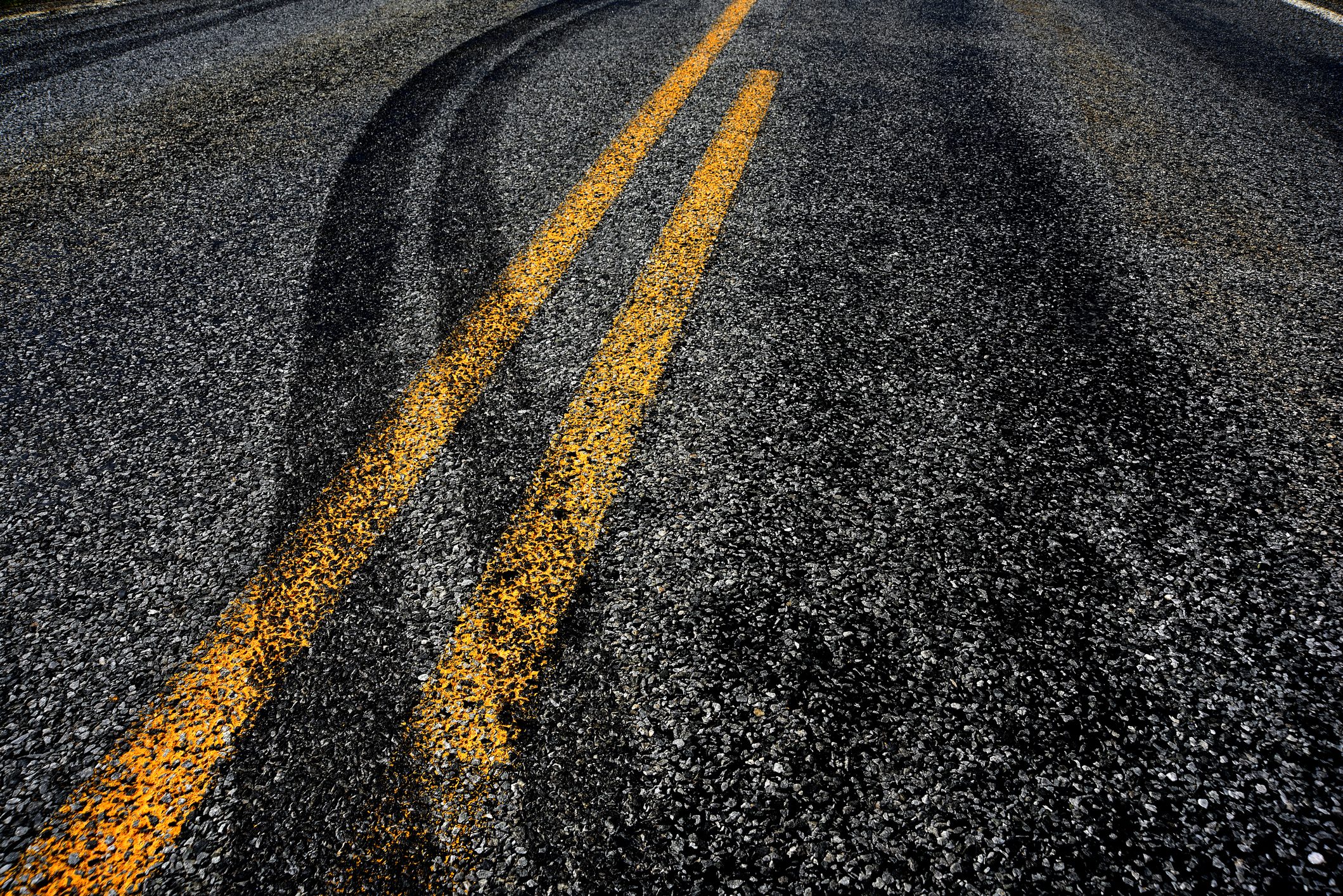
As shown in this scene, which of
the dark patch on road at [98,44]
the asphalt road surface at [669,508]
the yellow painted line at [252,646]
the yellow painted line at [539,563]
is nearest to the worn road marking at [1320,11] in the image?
the asphalt road surface at [669,508]

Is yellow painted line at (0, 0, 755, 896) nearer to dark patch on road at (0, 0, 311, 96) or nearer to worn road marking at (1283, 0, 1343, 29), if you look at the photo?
dark patch on road at (0, 0, 311, 96)

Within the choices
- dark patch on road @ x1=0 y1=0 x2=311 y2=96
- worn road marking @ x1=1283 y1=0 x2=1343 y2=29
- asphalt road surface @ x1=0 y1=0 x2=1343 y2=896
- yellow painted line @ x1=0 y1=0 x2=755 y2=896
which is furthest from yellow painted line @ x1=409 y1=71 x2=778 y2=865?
Answer: worn road marking @ x1=1283 y1=0 x2=1343 y2=29

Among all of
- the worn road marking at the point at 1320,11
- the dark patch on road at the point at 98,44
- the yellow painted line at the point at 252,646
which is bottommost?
the yellow painted line at the point at 252,646

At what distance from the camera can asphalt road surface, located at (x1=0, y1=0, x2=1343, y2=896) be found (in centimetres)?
116

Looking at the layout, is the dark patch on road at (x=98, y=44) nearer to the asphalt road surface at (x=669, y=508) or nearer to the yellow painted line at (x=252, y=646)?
the asphalt road surface at (x=669, y=508)

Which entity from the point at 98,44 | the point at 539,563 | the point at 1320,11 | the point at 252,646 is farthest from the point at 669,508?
the point at 1320,11

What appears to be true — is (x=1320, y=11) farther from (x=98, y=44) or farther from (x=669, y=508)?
(x=98, y=44)

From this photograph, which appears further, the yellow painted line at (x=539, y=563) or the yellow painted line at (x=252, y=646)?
the yellow painted line at (x=539, y=563)

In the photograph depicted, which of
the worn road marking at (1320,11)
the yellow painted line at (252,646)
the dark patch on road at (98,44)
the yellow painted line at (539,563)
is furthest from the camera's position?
the worn road marking at (1320,11)

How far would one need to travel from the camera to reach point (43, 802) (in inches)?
46.1

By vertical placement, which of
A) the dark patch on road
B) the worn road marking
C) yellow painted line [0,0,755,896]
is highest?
the worn road marking

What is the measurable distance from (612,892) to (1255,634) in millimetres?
1230

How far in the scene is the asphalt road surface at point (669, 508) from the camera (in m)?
1.16

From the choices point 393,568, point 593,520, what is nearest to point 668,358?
point 593,520
